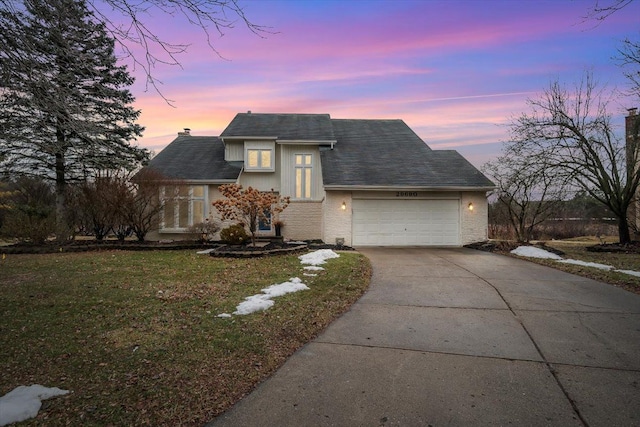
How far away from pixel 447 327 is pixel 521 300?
2253 mm

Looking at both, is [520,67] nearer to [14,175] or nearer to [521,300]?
[521,300]

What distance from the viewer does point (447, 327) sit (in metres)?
4.77

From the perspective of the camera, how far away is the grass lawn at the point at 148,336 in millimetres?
2816

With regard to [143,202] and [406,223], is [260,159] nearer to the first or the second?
[143,202]

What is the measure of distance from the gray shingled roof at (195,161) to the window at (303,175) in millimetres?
3036

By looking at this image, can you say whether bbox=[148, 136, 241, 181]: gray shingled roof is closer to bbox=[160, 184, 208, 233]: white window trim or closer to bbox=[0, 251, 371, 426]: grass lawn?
bbox=[160, 184, 208, 233]: white window trim

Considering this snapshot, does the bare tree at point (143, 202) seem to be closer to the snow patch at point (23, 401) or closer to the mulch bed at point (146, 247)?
the mulch bed at point (146, 247)

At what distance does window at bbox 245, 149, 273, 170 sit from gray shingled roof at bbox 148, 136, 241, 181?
699mm

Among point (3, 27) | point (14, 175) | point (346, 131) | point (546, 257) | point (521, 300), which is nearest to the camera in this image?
point (3, 27)

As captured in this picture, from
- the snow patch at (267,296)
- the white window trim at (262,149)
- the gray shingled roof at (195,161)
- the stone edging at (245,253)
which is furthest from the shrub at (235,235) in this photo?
the white window trim at (262,149)

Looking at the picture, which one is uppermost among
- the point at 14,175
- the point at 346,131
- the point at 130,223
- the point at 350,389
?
the point at 346,131

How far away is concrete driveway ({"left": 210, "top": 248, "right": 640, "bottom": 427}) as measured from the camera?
2.75 metres

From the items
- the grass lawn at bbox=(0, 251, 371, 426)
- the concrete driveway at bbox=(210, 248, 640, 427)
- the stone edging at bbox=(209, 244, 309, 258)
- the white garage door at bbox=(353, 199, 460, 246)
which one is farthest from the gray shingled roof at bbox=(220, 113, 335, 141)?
the concrete driveway at bbox=(210, 248, 640, 427)

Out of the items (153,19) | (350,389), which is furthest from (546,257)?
→ (153,19)
